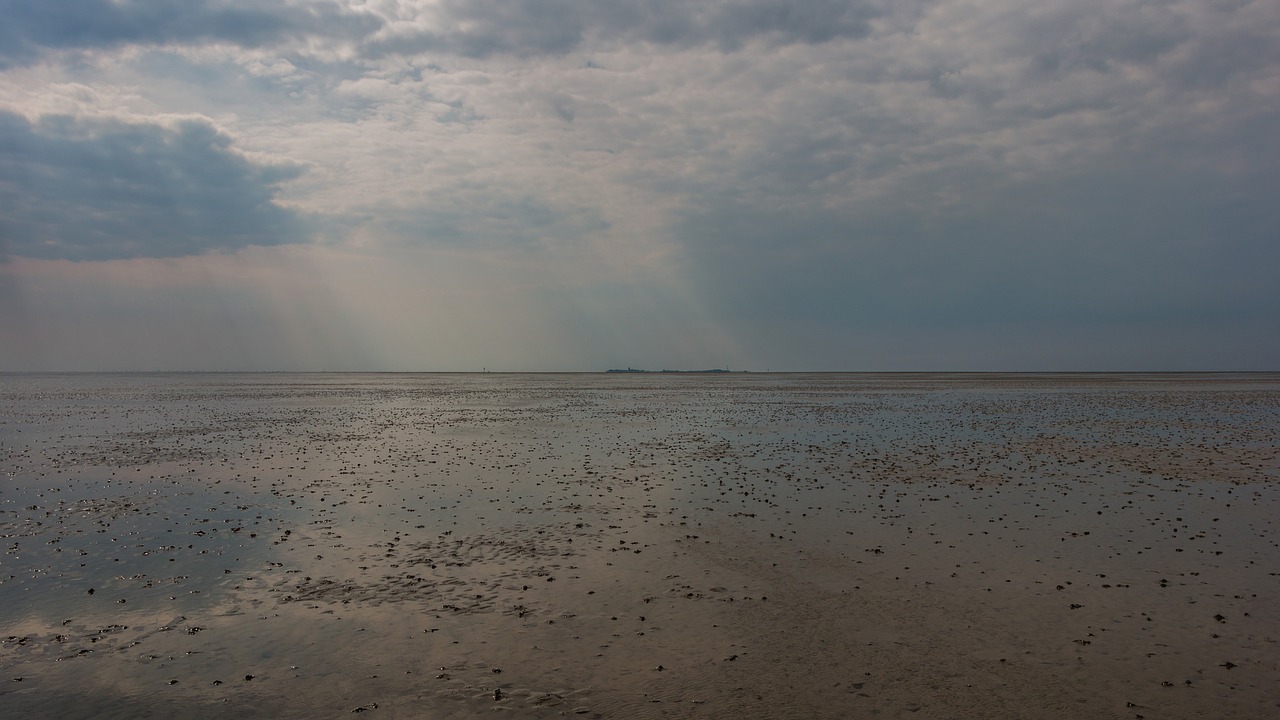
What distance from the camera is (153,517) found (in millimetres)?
20031

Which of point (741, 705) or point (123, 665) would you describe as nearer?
point (741, 705)

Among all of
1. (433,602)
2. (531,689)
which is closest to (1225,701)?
(531,689)

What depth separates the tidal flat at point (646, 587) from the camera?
30.6 feet

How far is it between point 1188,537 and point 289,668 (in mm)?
19547

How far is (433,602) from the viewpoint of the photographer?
12.9 metres

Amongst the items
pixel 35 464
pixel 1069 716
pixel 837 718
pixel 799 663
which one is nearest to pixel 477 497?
pixel 799 663

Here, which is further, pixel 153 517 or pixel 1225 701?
pixel 153 517

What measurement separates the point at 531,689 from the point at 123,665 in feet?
20.2

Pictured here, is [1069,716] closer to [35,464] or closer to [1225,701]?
[1225,701]

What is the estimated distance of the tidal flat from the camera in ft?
30.6

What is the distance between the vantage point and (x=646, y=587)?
13641mm

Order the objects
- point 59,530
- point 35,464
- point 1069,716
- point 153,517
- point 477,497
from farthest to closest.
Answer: point 35,464 < point 477,497 < point 153,517 < point 59,530 < point 1069,716

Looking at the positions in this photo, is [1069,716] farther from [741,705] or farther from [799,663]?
[741,705]

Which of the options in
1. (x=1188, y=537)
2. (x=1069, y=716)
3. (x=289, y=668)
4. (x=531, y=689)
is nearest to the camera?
(x=1069, y=716)
